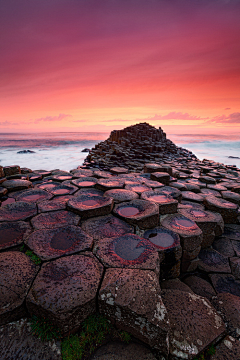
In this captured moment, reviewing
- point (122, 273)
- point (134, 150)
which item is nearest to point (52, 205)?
point (122, 273)

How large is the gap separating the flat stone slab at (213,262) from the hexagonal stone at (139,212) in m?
1.23

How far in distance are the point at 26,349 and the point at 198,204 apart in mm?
4181

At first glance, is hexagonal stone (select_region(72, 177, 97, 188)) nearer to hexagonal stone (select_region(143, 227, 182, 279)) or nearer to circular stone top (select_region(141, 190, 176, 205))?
circular stone top (select_region(141, 190, 176, 205))

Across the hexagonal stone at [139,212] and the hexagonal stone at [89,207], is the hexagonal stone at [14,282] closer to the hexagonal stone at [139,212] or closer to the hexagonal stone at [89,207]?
the hexagonal stone at [89,207]

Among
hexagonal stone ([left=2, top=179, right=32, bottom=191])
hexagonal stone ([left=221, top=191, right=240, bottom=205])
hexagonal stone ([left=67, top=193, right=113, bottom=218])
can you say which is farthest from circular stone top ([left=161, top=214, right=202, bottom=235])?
hexagonal stone ([left=2, top=179, right=32, bottom=191])

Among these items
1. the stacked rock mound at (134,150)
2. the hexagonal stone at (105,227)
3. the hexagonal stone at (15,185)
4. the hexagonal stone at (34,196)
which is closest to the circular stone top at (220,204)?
the hexagonal stone at (105,227)

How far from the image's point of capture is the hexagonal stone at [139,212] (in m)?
2.80

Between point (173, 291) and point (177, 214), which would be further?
point (177, 214)

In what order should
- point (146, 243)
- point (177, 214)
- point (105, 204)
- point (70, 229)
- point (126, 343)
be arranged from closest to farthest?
point (126, 343), point (146, 243), point (70, 229), point (105, 204), point (177, 214)

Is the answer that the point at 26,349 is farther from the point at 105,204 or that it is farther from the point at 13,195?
the point at 13,195

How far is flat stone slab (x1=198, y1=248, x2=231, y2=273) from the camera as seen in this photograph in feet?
9.75

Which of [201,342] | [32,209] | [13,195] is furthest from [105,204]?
[13,195]

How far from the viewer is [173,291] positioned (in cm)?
Result: 204

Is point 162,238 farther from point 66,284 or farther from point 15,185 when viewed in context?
point 15,185
